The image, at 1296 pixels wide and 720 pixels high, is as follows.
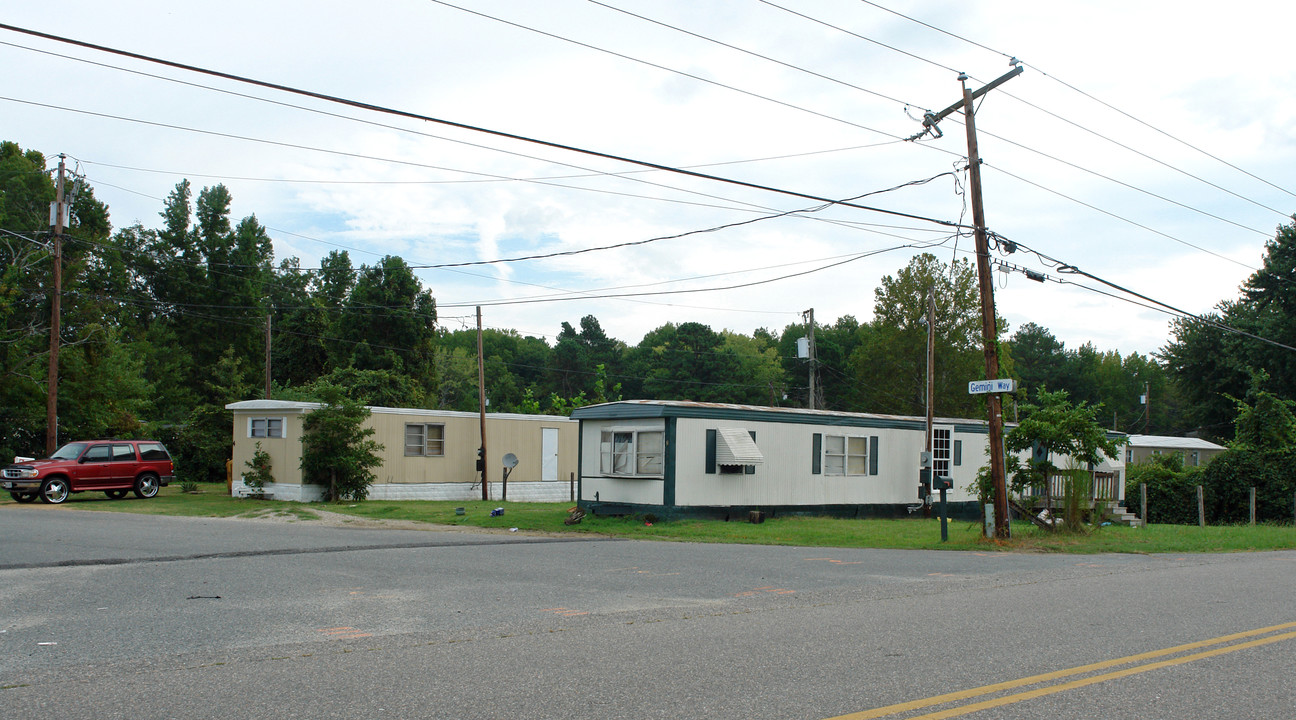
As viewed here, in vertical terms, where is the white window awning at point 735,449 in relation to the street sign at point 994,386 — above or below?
below

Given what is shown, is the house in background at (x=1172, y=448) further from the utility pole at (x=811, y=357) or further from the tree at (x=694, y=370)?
the tree at (x=694, y=370)

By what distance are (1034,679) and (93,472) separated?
27.0m

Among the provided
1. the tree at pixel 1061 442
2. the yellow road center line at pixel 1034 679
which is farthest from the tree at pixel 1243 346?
the yellow road center line at pixel 1034 679

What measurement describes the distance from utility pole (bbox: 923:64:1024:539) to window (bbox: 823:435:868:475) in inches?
242

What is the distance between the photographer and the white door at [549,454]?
32.4 m

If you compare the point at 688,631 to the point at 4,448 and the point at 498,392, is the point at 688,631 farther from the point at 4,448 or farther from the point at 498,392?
the point at 498,392

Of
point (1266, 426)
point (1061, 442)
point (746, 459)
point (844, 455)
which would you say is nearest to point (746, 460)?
point (746, 459)

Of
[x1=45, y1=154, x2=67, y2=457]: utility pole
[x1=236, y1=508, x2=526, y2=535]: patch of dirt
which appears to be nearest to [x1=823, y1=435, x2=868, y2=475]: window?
[x1=236, y1=508, x2=526, y2=535]: patch of dirt

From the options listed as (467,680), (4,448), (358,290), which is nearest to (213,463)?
(4,448)

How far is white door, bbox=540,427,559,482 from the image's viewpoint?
3241 centimetres

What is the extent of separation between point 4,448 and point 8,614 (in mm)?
32516

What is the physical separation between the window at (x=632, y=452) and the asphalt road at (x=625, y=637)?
7442 millimetres

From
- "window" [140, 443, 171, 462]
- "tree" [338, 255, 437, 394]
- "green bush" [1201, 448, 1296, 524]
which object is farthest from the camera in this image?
"tree" [338, 255, 437, 394]

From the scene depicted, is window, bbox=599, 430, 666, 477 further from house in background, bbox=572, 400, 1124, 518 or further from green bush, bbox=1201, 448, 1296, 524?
green bush, bbox=1201, 448, 1296, 524
